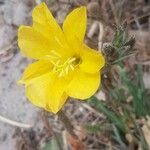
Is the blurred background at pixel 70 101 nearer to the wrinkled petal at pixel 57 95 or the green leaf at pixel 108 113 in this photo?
the green leaf at pixel 108 113

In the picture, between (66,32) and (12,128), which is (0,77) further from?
(66,32)

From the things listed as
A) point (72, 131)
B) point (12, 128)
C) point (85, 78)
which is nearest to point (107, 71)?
point (85, 78)

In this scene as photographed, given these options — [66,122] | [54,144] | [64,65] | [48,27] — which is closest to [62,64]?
[64,65]

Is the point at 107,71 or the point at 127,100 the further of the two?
the point at 127,100

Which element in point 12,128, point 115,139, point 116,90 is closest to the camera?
point 116,90

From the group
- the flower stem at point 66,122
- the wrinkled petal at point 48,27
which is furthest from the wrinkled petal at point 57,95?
the flower stem at point 66,122

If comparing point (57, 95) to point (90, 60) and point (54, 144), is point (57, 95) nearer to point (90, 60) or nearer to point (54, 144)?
point (90, 60)

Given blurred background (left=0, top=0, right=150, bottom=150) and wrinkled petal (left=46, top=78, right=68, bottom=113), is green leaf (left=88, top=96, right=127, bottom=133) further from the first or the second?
wrinkled petal (left=46, top=78, right=68, bottom=113)
